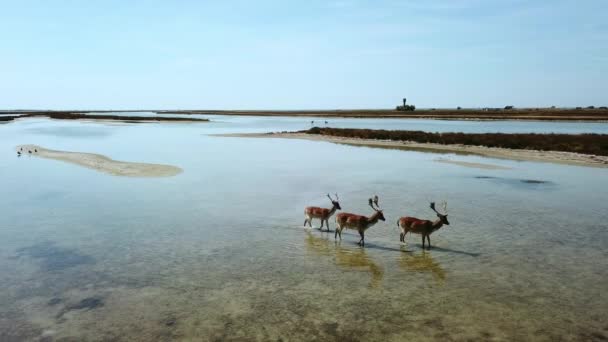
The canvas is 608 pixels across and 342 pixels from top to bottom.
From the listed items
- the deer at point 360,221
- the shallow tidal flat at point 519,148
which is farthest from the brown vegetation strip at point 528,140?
the deer at point 360,221

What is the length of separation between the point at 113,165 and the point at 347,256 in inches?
925

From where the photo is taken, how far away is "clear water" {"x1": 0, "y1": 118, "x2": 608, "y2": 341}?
8.18 m

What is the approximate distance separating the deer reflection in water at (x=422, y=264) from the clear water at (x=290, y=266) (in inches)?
2.0

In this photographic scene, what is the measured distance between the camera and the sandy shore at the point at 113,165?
27156 millimetres

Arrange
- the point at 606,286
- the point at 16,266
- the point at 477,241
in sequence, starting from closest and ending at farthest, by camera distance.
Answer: the point at 606,286, the point at 16,266, the point at 477,241

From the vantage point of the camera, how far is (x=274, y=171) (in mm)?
28484

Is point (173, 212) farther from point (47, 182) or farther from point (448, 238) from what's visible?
point (47, 182)

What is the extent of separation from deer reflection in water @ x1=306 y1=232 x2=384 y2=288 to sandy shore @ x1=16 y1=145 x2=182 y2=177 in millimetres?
15675

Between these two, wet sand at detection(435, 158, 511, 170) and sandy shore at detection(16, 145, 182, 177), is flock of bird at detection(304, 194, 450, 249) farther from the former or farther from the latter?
wet sand at detection(435, 158, 511, 170)

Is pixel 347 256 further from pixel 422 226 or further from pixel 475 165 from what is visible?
pixel 475 165

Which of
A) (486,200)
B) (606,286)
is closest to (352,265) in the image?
(606,286)

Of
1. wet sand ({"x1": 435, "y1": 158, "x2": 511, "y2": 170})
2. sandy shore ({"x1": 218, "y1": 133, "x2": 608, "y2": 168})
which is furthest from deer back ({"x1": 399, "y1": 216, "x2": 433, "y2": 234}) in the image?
sandy shore ({"x1": 218, "y1": 133, "x2": 608, "y2": 168})

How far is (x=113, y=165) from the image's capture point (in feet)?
100

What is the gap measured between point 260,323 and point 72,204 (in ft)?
44.4
